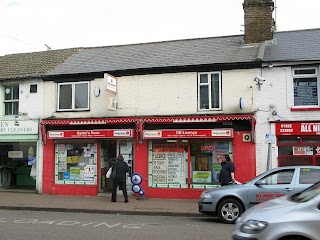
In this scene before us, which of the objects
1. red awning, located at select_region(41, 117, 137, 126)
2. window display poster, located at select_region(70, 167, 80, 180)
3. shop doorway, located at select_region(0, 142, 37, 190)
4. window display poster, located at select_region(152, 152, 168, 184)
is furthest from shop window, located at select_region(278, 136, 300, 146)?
shop doorway, located at select_region(0, 142, 37, 190)

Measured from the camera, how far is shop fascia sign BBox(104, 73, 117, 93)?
15.1 metres

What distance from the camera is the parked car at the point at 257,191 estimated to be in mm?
9844

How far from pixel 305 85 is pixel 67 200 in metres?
9.71

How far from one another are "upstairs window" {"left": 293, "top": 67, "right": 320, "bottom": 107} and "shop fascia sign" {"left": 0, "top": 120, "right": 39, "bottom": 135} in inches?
417

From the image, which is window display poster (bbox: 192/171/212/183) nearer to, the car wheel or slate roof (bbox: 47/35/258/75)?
slate roof (bbox: 47/35/258/75)

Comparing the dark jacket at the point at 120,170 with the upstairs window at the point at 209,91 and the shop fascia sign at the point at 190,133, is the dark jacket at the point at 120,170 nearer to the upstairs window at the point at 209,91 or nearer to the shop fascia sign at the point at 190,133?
the shop fascia sign at the point at 190,133

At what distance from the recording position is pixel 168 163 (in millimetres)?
15516

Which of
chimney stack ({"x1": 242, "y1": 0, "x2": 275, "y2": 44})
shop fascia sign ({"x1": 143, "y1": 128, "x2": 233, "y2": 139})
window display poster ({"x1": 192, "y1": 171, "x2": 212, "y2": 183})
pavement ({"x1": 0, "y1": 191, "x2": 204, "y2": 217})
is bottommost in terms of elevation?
pavement ({"x1": 0, "y1": 191, "x2": 204, "y2": 217})

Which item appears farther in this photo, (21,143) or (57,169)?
(21,143)

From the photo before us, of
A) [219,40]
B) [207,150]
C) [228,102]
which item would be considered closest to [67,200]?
[207,150]

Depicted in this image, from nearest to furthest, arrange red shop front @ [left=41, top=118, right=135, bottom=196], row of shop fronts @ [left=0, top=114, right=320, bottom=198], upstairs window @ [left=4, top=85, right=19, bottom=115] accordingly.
Result: row of shop fronts @ [left=0, top=114, right=320, bottom=198]
red shop front @ [left=41, top=118, right=135, bottom=196]
upstairs window @ [left=4, top=85, right=19, bottom=115]

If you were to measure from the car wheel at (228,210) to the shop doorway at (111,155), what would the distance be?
249 inches

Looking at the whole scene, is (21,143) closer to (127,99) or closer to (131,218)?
(127,99)

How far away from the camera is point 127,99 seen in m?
16.0
